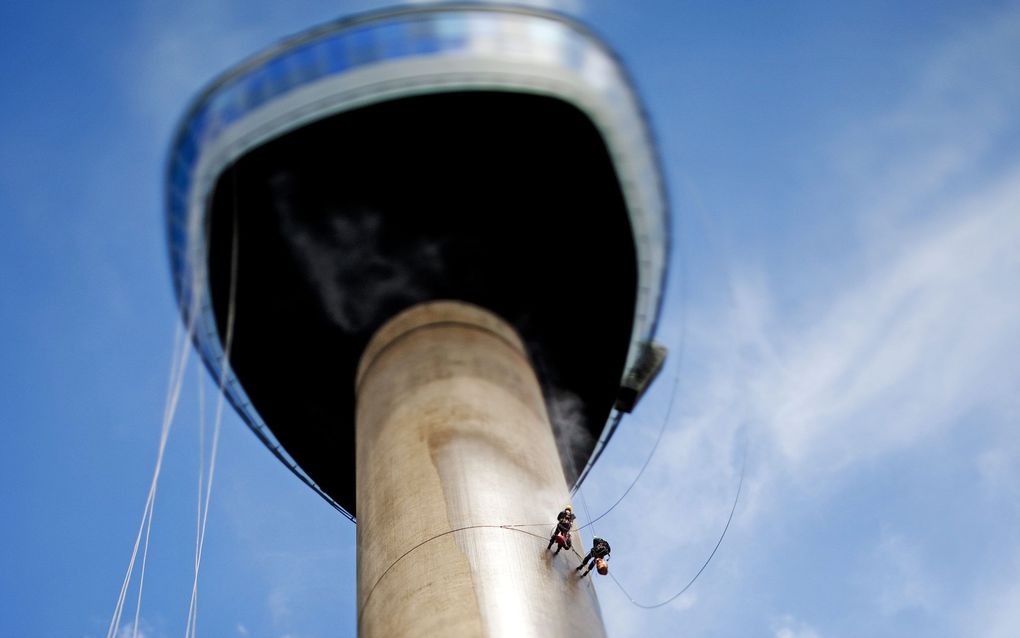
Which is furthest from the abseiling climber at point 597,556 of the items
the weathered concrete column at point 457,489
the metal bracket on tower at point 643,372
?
Answer: the metal bracket on tower at point 643,372

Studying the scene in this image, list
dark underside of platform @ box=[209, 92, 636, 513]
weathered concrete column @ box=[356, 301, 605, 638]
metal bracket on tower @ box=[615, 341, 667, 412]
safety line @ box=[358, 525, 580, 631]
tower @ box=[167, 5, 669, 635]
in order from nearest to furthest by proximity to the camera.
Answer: weathered concrete column @ box=[356, 301, 605, 638], safety line @ box=[358, 525, 580, 631], tower @ box=[167, 5, 669, 635], dark underside of platform @ box=[209, 92, 636, 513], metal bracket on tower @ box=[615, 341, 667, 412]

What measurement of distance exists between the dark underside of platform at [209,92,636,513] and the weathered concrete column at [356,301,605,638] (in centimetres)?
88

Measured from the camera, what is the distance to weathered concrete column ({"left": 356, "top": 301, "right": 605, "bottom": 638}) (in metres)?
11.1

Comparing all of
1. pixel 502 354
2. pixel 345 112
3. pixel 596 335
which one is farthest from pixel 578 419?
pixel 345 112

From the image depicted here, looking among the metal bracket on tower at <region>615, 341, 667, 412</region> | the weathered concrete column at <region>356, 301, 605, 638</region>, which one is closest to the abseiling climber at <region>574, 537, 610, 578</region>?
the weathered concrete column at <region>356, 301, 605, 638</region>

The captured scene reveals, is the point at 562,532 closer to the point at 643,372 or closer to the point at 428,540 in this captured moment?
the point at 428,540

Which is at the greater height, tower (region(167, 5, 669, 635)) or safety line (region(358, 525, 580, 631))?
tower (region(167, 5, 669, 635))

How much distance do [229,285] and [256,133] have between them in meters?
3.38

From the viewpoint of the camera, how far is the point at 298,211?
15.7 meters

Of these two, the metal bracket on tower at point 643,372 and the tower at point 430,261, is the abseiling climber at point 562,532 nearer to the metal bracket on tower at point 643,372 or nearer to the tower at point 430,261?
the tower at point 430,261

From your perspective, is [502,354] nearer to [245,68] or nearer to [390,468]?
[390,468]

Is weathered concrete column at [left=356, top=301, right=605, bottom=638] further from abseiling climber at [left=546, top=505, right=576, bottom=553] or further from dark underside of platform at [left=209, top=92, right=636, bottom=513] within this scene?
dark underside of platform at [left=209, top=92, right=636, bottom=513]

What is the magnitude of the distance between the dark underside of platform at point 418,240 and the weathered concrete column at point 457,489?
875mm

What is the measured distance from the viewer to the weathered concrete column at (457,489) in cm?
1110
